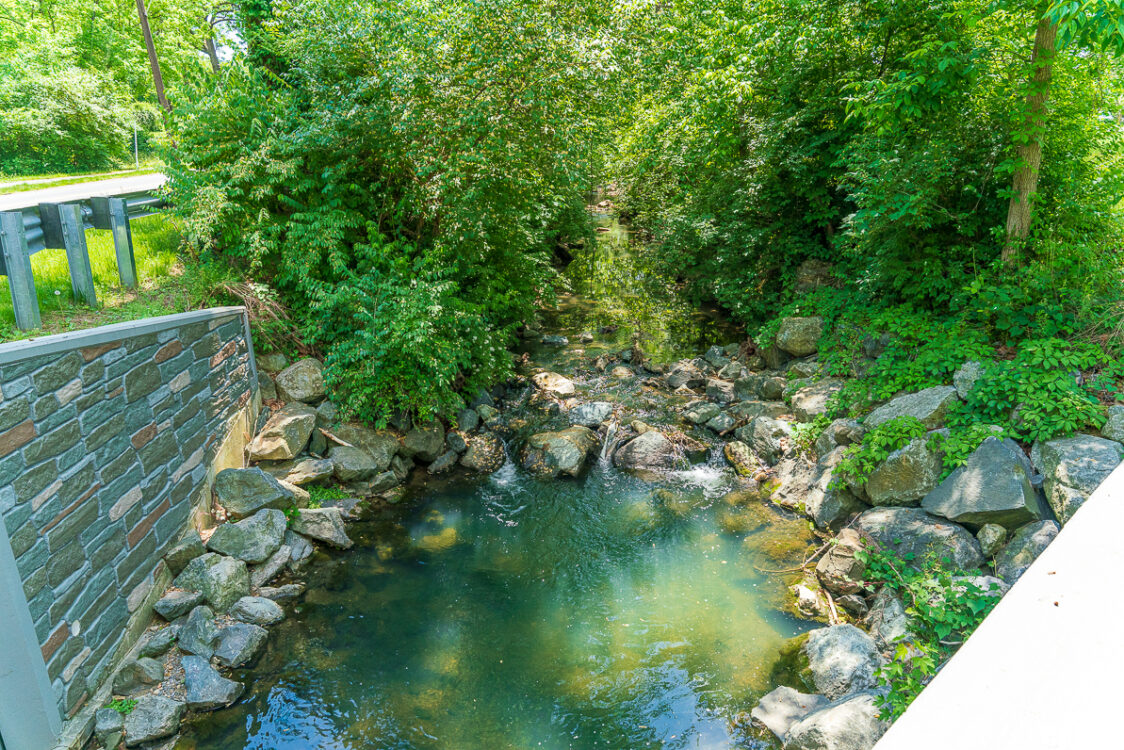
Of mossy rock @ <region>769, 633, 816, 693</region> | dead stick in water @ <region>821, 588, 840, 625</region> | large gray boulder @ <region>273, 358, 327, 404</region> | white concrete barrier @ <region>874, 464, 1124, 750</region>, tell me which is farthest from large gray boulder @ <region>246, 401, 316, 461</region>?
white concrete barrier @ <region>874, 464, 1124, 750</region>

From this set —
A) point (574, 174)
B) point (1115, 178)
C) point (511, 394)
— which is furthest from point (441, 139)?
point (1115, 178)

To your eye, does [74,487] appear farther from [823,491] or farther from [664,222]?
[664,222]

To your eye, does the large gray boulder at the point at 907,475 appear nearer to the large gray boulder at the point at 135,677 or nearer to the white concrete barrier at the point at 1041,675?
the white concrete barrier at the point at 1041,675

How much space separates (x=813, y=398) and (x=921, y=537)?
10.1ft

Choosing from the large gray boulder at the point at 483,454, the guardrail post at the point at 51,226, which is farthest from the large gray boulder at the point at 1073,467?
the guardrail post at the point at 51,226

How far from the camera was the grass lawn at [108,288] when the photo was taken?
19.0 feet

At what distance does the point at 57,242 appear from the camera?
19.5ft

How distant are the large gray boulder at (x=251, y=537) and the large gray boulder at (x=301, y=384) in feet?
6.24

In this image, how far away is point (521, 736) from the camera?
4.60m

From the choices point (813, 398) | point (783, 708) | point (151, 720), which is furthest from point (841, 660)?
point (151, 720)

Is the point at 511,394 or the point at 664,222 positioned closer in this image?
the point at 511,394

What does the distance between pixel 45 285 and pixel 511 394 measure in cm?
620

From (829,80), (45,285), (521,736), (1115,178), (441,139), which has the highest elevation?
(829,80)

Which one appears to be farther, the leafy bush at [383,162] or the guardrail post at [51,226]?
the leafy bush at [383,162]
